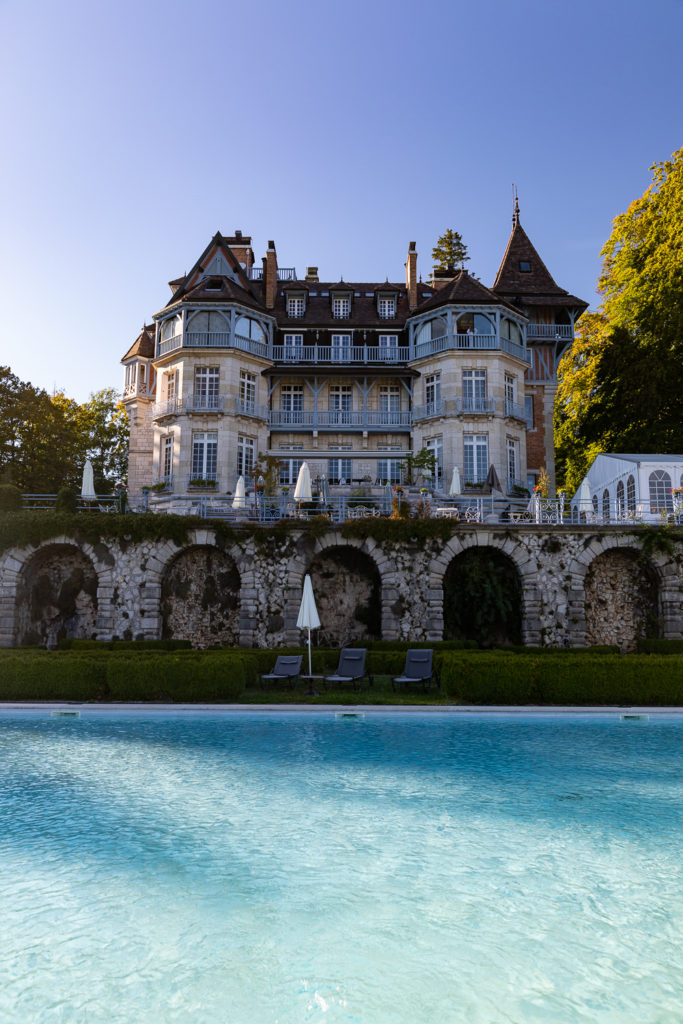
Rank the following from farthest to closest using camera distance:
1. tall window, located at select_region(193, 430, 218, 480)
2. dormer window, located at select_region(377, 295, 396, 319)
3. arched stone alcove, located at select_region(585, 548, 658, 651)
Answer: dormer window, located at select_region(377, 295, 396, 319) < tall window, located at select_region(193, 430, 218, 480) < arched stone alcove, located at select_region(585, 548, 658, 651)

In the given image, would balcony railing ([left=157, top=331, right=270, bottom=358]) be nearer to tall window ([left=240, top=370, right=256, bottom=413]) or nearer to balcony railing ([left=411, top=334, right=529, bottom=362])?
tall window ([left=240, top=370, right=256, bottom=413])

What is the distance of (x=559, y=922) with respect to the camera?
18.3ft

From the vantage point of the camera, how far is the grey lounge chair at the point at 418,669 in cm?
1599

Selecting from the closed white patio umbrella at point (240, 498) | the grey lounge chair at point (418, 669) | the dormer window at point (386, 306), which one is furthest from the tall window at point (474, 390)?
the grey lounge chair at point (418, 669)

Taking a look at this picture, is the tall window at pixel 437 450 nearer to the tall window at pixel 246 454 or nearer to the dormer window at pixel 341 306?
the tall window at pixel 246 454

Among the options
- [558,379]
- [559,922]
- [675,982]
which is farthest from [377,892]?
[558,379]

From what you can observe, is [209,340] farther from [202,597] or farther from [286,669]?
[286,669]

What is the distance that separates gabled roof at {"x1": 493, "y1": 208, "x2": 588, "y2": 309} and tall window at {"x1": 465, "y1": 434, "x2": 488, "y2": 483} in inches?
322

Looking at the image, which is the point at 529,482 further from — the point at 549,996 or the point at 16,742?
the point at 549,996

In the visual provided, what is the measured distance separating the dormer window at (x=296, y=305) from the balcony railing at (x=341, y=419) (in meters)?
5.61

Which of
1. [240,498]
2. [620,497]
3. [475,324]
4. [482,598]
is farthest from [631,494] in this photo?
[240,498]

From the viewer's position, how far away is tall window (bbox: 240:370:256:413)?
99.5ft

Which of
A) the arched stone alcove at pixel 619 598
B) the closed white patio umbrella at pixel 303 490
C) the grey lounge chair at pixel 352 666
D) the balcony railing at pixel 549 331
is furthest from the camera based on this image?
the balcony railing at pixel 549 331

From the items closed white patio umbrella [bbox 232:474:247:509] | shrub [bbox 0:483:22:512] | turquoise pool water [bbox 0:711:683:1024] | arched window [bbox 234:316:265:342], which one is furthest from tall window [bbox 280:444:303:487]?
turquoise pool water [bbox 0:711:683:1024]
